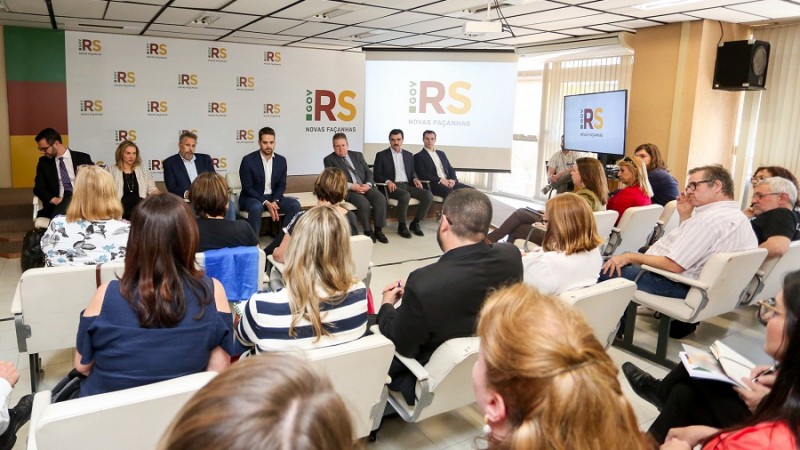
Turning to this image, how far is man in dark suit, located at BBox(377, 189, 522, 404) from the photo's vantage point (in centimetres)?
212

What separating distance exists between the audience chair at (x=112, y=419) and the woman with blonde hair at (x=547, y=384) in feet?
2.60

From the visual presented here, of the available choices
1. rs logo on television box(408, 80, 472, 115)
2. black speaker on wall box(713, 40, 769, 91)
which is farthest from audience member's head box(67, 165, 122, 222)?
black speaker on wall box(713, 40, 769, 91)

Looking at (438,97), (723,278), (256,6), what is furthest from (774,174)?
(256,6)

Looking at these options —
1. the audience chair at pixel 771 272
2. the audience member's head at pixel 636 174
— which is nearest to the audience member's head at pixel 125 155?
the audience member's head at pixel 636 174

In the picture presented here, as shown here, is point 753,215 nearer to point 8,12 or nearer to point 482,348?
point 482,348

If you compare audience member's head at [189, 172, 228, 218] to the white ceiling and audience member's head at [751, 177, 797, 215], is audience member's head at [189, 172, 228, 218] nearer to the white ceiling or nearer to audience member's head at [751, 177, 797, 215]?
the white ceiling

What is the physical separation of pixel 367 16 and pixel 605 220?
3484mm

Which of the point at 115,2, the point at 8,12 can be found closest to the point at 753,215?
the point at 115,2

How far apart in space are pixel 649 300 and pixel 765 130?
4340mm

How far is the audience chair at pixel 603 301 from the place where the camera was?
2473 millimetres

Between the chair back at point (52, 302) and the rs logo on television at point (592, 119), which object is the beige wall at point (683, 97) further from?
the chair back at point (52, 302)

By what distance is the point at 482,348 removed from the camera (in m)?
1.02

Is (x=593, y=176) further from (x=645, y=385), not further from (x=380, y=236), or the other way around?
(x=380, y=236)

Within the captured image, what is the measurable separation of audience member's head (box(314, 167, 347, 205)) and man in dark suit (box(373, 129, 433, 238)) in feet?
8.58
